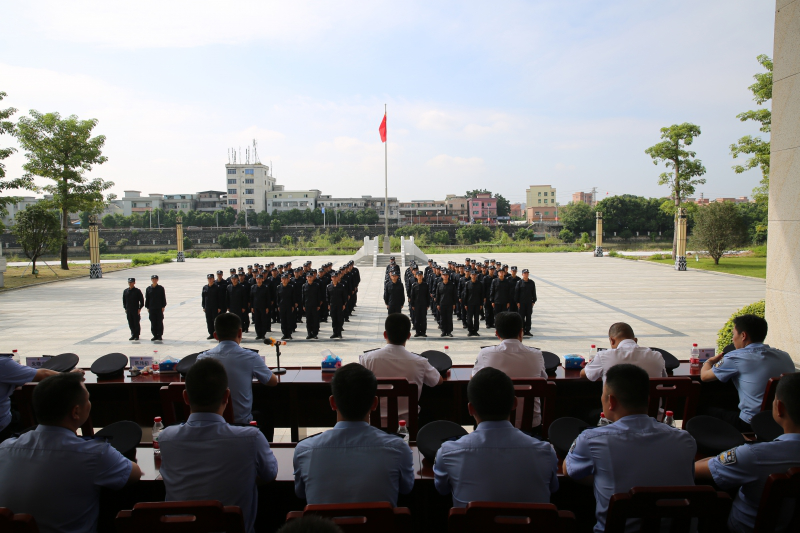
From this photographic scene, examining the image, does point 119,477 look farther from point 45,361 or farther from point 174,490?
point 45,361

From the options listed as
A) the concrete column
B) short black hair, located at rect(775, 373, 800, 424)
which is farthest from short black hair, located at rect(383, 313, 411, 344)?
the concrete column

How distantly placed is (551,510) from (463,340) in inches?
322

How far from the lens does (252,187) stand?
82062mm

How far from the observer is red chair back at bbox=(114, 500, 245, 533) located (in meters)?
1.95

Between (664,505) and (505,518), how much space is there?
696 mm

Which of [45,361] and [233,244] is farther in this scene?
[233,244]

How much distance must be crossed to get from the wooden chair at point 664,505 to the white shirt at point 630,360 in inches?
64.1

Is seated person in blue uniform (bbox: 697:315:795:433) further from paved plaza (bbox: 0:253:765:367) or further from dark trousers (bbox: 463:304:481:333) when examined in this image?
dark trousers (bbox: 463:304:481:333)

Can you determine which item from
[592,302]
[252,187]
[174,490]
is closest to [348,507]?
[174,490]

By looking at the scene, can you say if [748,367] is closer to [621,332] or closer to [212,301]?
[621,332]

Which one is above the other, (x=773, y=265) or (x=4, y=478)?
(x=773, y=265)

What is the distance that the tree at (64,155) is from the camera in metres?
24.5

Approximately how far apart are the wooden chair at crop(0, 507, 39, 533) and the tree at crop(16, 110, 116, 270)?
2797 centimetres

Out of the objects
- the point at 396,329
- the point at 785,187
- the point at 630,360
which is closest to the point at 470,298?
the point at 785,187
